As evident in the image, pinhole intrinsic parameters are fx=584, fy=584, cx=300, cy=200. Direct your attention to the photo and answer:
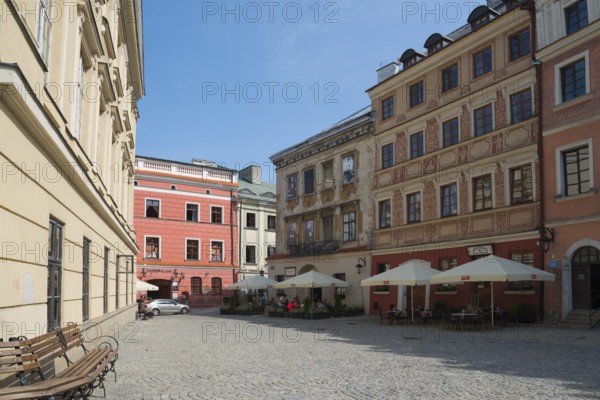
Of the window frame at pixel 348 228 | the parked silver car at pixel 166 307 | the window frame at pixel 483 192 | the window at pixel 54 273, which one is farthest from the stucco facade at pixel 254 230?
the window at pixel 54 273

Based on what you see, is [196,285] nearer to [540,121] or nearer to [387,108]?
[387,108]

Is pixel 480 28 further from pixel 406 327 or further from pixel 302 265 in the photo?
pixel 302 265

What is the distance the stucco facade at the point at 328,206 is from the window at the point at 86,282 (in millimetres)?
18670

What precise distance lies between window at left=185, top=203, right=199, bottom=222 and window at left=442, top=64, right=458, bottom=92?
25.9m

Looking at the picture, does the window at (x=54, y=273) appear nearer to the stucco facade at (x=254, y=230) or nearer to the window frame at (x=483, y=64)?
the window frame at (x=483, y=64)

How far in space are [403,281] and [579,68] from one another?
31.2ft

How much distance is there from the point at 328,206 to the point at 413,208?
719 cm

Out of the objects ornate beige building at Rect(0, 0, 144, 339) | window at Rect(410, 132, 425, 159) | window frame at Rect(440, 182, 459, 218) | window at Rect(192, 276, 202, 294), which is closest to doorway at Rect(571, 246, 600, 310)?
window frame at Rect(440, 182, 459, 218)

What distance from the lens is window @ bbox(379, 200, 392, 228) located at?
28969 mm

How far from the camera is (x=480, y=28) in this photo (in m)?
24.1

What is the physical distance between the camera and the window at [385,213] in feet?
95.0

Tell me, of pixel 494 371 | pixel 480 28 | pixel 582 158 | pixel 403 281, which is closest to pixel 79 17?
pixel 494 371

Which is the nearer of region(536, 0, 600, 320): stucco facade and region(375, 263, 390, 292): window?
region(536, 0, 600, 320): stucco facade

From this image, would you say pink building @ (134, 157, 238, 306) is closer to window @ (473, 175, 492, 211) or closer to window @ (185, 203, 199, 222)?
window @ (185, 203, 199, 222)
